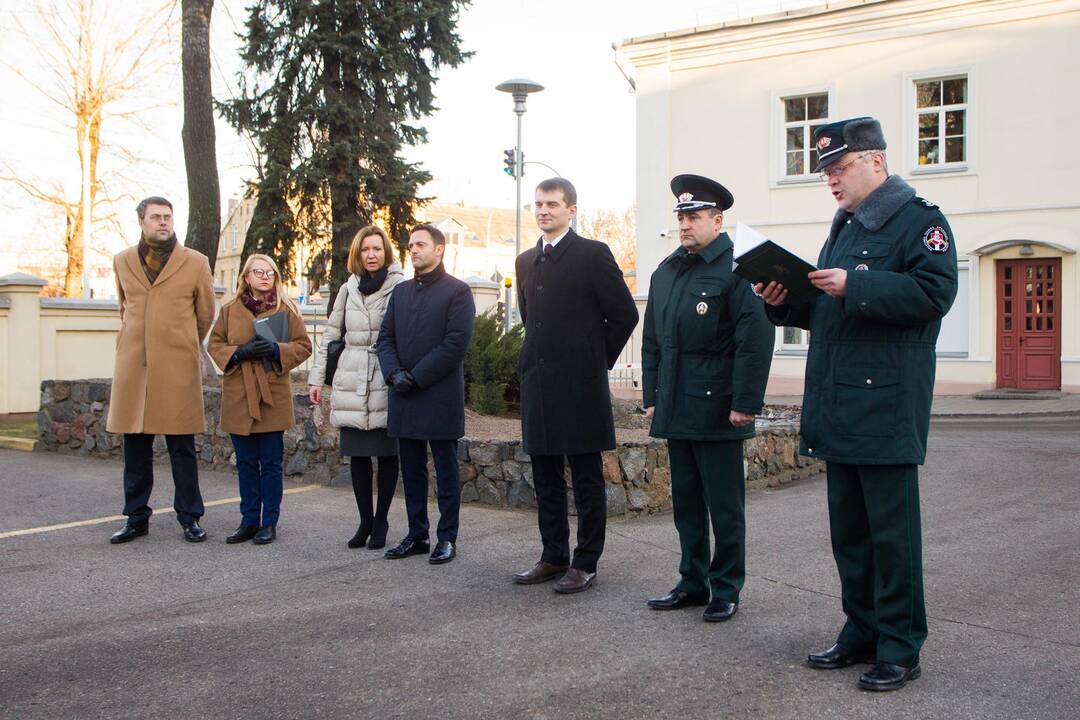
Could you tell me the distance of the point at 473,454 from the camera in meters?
8.09

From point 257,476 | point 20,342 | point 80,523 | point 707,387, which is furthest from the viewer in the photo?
point 20,342

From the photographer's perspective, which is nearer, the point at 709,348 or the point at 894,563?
the point at 894,563

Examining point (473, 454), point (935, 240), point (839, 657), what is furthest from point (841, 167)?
point (473, 454)

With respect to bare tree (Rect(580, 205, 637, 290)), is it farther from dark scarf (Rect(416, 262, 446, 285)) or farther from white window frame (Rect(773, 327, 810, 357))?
dark scarf (Rect(416, 262, 446, 285))

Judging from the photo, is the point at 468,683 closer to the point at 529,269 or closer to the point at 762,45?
the point at 529,269

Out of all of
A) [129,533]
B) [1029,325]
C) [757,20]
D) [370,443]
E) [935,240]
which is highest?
[757,20]

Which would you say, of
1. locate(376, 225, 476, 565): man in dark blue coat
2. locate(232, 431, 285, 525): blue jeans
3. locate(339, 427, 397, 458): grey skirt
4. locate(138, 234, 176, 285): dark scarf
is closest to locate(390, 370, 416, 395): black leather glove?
locate(376, 225, 476, 565): man in dark blue coat

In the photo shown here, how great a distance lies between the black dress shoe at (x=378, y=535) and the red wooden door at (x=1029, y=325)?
17.3 metres

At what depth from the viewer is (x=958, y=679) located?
158 inches

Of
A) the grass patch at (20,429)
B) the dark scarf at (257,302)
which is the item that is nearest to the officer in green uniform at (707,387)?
the dark scarf at (257,302)

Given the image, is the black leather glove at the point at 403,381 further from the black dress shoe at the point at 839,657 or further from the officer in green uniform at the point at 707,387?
the black dress shoe at the point at 839,657

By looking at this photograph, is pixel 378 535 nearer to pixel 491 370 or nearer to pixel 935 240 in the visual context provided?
pixel 935 240

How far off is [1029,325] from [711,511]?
17.7 meters

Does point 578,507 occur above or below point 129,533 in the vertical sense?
above
